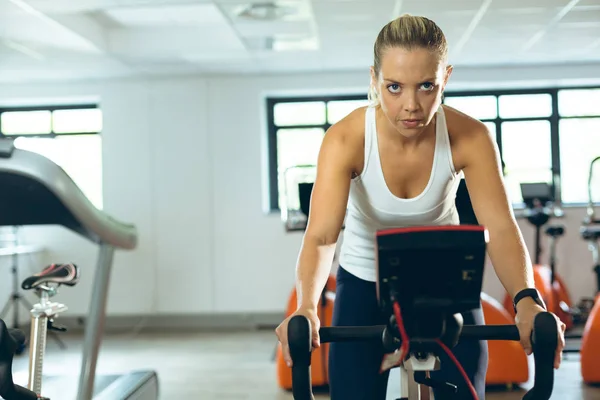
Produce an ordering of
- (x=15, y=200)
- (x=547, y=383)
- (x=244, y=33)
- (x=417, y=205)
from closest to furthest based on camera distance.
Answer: (x=547, y=383) < (x=417, y=205) < (x=15, y=200) < (x=244, y=33)

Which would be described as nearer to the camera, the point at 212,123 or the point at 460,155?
the point at 460,155

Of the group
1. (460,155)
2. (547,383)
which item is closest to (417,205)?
(460,155)

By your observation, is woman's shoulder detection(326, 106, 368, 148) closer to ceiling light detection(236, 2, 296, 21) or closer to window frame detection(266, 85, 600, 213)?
ceiling light detection(236, 2, 296, 21)

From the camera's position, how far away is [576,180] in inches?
263

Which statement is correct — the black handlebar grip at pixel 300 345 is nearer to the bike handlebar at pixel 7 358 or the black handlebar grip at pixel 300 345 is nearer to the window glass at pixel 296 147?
the bike handlebar at pixel 7 358

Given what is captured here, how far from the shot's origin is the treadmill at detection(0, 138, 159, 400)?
1466 millimetres

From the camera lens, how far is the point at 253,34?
5059 mm

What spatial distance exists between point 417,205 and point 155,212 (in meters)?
5.37

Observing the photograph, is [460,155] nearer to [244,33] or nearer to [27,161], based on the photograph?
[27,161]

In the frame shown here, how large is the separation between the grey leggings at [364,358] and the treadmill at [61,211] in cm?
60

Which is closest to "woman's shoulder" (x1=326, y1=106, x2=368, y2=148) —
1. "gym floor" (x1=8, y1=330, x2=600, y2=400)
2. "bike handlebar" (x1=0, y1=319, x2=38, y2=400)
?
"bike handlebar" (x1=0, y1=319, x2=38, y2=400)

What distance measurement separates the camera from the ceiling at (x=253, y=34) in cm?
439

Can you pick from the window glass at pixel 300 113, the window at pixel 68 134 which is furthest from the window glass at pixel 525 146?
the window at pixel 68 134

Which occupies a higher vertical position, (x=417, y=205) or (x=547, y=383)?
(x=417, y=205)
